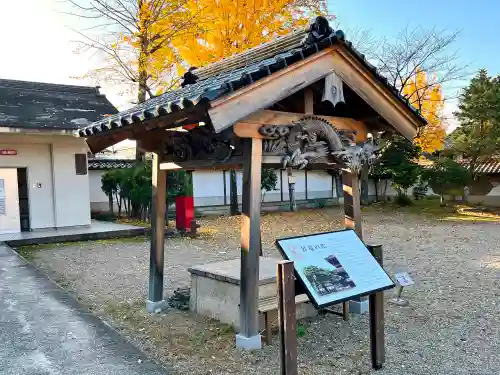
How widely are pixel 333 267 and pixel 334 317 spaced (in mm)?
2070

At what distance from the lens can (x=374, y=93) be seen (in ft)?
16.5

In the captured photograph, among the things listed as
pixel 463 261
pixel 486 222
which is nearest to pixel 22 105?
pixel 463 261

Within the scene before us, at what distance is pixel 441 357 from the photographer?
4457 millimetres

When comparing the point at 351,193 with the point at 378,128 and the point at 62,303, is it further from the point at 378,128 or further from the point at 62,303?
the point at 62,303

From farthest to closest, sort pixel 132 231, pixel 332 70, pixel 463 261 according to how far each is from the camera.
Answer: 1. pixel 132 231
2. pixel 463 261
3. pixel 332 70

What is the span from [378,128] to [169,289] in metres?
4.27

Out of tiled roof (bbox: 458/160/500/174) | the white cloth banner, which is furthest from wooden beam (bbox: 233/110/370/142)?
tiled roof (bbox: 458/160/500/174)

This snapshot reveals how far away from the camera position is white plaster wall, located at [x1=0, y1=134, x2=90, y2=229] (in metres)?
13.1

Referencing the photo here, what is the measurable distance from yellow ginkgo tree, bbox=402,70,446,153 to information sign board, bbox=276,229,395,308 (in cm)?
1867

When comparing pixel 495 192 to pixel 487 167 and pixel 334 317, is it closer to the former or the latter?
pixel 487 167

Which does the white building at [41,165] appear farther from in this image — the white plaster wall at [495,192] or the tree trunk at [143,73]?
the white plaster wall at [495,192]

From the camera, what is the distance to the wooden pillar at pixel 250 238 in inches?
177

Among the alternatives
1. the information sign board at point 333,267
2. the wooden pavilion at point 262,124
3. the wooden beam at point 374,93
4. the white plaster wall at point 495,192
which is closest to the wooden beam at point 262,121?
the wooden pavilion at point 262,124

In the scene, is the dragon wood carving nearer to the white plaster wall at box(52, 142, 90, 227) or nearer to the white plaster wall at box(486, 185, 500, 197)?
the white plaster wall at box(52, 142, 90, 227)
